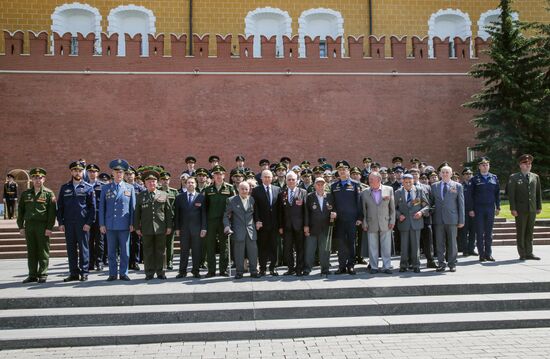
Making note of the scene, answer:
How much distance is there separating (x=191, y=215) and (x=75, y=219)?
1948 mm

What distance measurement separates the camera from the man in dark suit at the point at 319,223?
27.1 ft

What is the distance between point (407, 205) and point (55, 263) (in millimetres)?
7497

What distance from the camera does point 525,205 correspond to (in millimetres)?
9656

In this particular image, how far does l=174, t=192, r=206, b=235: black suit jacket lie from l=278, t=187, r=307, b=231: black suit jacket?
1378 mm

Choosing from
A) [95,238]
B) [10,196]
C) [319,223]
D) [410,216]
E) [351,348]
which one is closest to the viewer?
[351,348]

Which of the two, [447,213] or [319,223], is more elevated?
[447,213]

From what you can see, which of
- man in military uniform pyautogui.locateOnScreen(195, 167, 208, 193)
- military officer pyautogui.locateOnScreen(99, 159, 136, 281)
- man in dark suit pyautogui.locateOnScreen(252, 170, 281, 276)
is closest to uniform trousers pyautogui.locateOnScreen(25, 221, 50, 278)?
military officer pyautogui.locateOnScreen(99, 159, 136, 281)

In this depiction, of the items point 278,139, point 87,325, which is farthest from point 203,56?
A: point 87,325

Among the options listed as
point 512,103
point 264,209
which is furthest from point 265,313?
point 512,103

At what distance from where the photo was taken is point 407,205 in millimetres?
8562

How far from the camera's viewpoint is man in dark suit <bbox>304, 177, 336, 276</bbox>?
826 centimetres

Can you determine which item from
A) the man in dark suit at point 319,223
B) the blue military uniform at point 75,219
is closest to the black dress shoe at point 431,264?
the man in dark suit at point 319,223

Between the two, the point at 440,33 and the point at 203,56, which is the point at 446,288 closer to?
the point at 203,56

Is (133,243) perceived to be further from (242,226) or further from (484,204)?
(484,204)
